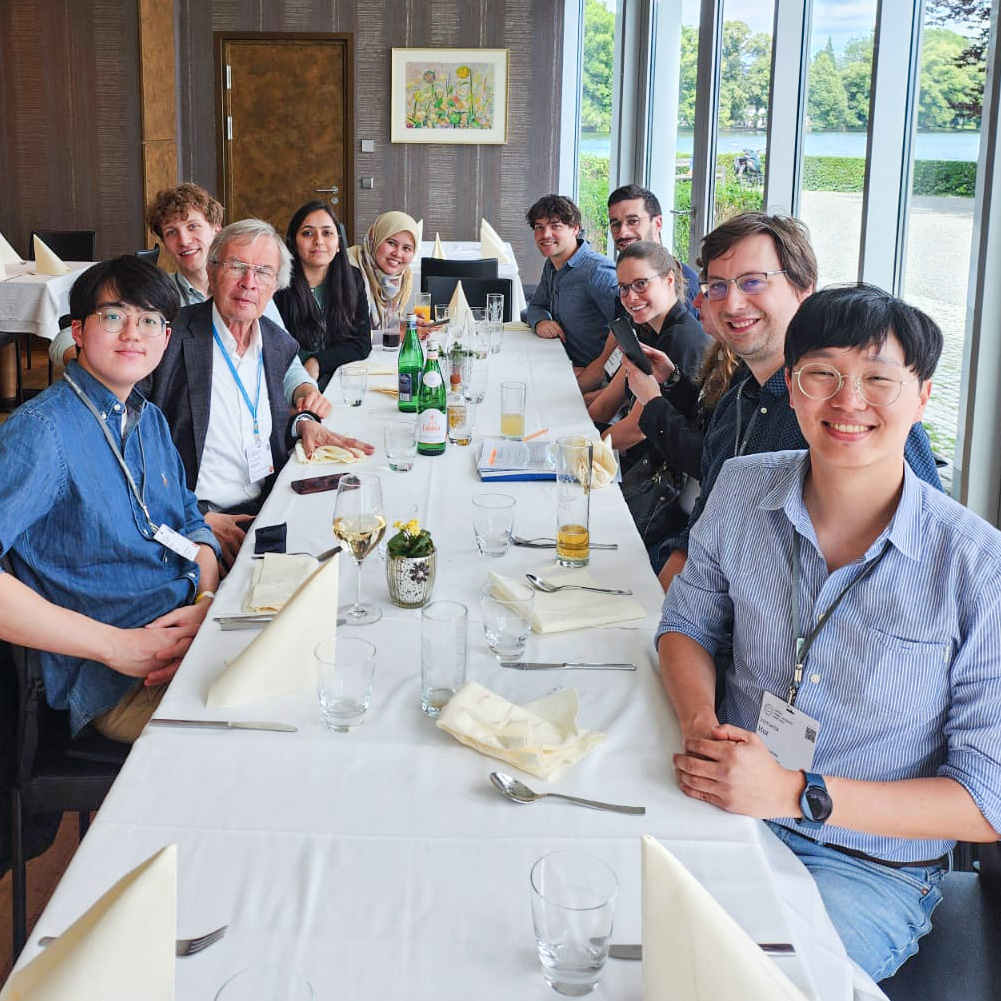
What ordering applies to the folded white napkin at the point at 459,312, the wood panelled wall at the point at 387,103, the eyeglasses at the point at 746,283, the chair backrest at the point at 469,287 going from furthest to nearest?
the wood panelled wall at the point at 387,103 < the chair backrest at the point at 469,287 < the folded white napkin at the point at 459,312 < the eyeglasses at the point at 746,283

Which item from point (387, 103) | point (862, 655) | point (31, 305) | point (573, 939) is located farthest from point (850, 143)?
point (387, 103)

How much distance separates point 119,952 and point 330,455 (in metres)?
1.99

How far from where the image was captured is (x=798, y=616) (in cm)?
151

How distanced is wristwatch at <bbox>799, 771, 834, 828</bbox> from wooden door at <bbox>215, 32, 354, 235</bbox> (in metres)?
9.11

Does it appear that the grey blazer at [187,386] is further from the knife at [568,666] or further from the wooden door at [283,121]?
the wooden door at [283,121]

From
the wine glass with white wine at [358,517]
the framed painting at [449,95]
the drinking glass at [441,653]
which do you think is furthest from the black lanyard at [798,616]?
the framed painting at [449,95]

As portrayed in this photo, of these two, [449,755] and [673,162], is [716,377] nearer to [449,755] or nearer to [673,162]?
[449,755]

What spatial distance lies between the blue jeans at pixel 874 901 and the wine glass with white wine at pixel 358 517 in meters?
0.83

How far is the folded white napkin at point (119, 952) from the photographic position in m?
0.83

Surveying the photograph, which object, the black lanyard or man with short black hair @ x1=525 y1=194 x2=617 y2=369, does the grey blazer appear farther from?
man with short black hair @ x1=525 y1=194 x2=617 y2=369

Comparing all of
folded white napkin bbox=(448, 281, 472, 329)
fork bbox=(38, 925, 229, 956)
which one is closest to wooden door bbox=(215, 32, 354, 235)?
folded white napkin bbox=(448, 281, 472, 329)

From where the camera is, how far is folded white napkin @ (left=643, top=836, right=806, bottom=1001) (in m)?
0.85

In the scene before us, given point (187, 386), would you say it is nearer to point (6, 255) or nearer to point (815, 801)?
point (815, 801)

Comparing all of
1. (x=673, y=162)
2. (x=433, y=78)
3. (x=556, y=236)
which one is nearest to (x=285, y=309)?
(x=556, y=236)
